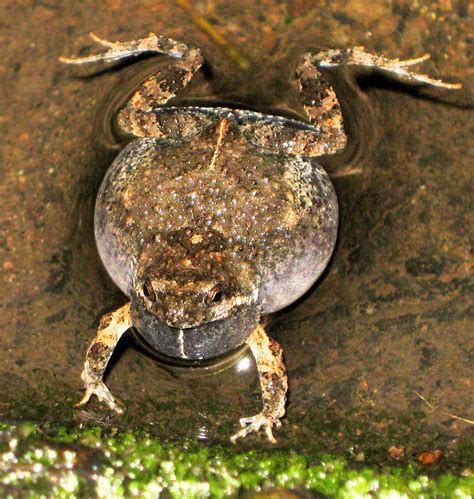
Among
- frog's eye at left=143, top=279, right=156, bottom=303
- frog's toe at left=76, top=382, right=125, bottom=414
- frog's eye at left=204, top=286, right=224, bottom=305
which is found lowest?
frog's toe at left=76, top=382, right=125, bottom=414

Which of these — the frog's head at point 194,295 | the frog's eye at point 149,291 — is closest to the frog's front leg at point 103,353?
the frog's head at point 194,295

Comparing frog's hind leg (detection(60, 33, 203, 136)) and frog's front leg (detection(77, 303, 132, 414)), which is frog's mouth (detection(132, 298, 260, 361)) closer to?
frog's front leg (detection(77, 303, 132, 414))

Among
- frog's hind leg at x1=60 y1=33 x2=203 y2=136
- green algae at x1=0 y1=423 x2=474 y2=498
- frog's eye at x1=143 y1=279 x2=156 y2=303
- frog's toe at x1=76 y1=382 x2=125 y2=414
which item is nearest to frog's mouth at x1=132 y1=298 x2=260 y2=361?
frog's eye at x1=143 y1=279 x2=156 y2=303

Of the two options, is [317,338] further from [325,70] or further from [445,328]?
[325,70]

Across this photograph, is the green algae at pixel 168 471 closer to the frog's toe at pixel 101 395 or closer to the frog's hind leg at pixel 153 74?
the frog's toe at pixel 101 395

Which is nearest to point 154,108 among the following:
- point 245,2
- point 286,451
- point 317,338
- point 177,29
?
point 177,29

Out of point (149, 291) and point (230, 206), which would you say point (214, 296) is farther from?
point (230, 206)
